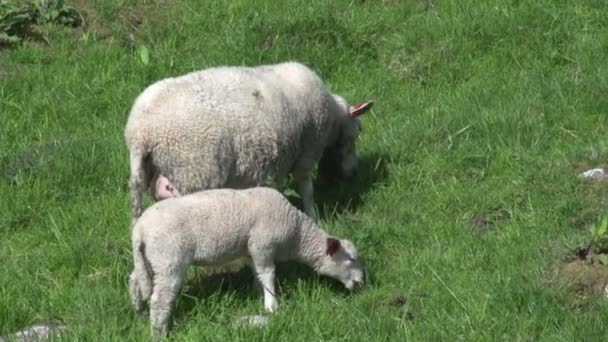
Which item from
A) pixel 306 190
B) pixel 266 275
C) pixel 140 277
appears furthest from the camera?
pixel 306 190

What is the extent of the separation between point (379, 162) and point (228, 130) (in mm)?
1645

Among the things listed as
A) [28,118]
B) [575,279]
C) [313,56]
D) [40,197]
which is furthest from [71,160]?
[575,279]

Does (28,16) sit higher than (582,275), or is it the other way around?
(582,275)

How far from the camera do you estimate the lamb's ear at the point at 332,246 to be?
6812 mm

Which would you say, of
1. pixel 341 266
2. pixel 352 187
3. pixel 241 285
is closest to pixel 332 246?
pixel 341 266

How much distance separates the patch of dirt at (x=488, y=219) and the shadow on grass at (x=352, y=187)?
→ 85 cm

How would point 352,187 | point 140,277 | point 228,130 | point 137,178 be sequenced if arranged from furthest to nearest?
1. point 352,187
2. point 228,130
3. point 137,178
4. point 140,277

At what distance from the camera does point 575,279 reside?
6.54 metres

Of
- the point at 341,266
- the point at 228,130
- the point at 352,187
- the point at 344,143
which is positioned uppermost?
the point at 228,130

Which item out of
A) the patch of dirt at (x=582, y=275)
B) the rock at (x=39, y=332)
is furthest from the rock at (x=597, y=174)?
the rock at (x=39, y=332)

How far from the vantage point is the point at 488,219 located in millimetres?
7680

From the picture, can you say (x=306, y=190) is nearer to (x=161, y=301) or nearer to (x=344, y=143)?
(x=344, y=143)

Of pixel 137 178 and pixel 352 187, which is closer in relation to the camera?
pixel 137 178

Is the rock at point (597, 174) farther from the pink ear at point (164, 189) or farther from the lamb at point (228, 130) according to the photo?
the pink ear at point (164, 189)
